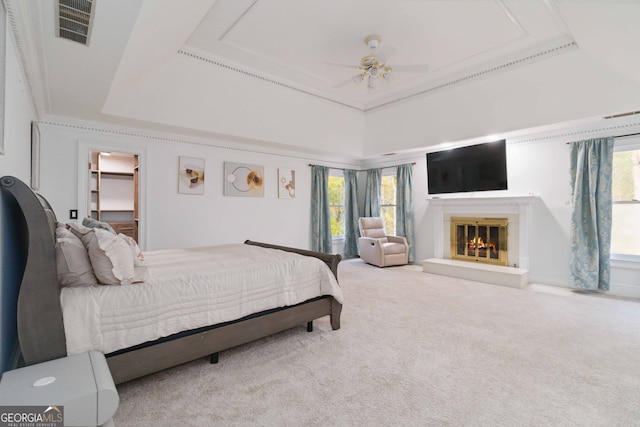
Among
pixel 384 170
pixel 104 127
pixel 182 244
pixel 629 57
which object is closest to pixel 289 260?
pixel 182 244

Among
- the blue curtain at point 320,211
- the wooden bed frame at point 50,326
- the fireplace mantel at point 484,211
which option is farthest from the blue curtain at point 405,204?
the wooden bed frame at point 50,326

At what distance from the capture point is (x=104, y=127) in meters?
4.18

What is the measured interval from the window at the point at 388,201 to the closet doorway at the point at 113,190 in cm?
538

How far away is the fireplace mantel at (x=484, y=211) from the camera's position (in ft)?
16.4

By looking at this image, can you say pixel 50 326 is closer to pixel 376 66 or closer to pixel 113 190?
pixel 376 66

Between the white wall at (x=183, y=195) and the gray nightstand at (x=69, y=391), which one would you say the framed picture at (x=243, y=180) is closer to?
the white wall at (x=183, y=195)

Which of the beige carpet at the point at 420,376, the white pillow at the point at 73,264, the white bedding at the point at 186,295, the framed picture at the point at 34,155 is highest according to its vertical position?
the framed picture at the point at 34,155

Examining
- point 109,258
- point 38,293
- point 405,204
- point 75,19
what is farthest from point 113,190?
point 405,204

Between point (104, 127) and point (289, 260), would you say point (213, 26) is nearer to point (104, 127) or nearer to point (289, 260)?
point (104, 127)

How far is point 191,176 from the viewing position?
16.1 feet

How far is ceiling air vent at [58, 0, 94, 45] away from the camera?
1.82 metres

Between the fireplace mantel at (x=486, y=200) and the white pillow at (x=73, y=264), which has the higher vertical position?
the fireplace mantel at (x=486, y=200)
